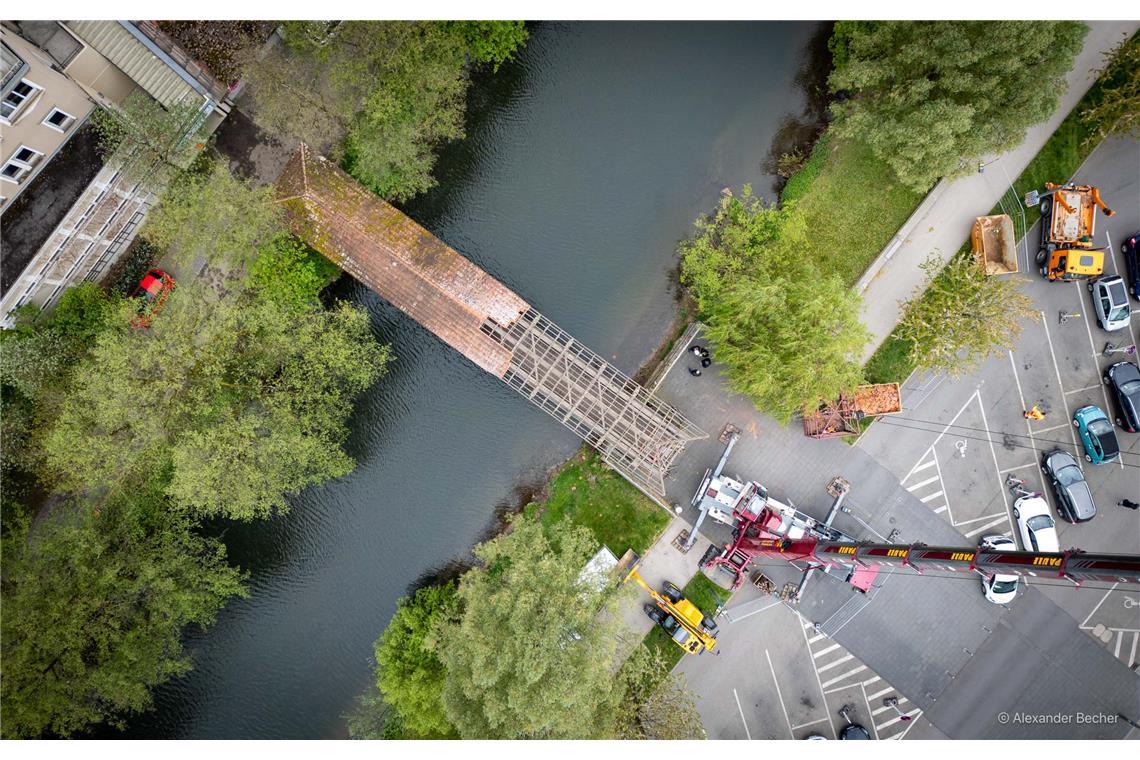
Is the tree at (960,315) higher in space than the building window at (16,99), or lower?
higher

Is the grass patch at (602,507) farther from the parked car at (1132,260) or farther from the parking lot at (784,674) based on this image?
the parked car at (1132,260)

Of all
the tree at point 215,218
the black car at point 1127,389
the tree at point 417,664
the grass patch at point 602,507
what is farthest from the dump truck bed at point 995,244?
the tree at point 215,218

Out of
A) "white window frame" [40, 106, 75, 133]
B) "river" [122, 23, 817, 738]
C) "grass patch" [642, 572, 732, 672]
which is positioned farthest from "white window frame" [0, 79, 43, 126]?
"grass patch" [642, 572, 732, 672]

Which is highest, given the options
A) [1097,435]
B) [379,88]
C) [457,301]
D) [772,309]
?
[1097,435]

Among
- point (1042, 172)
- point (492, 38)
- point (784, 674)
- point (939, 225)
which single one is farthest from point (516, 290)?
point (1042, 172)

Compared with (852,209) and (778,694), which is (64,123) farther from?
(778,694)

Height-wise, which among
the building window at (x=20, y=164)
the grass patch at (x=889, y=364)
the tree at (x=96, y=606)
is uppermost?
the grass patch at (x=889, y=364)

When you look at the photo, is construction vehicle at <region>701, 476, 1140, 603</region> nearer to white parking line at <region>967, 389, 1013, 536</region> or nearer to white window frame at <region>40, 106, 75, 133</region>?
white parking line at <region>967, 389, 1013, 536</region>
